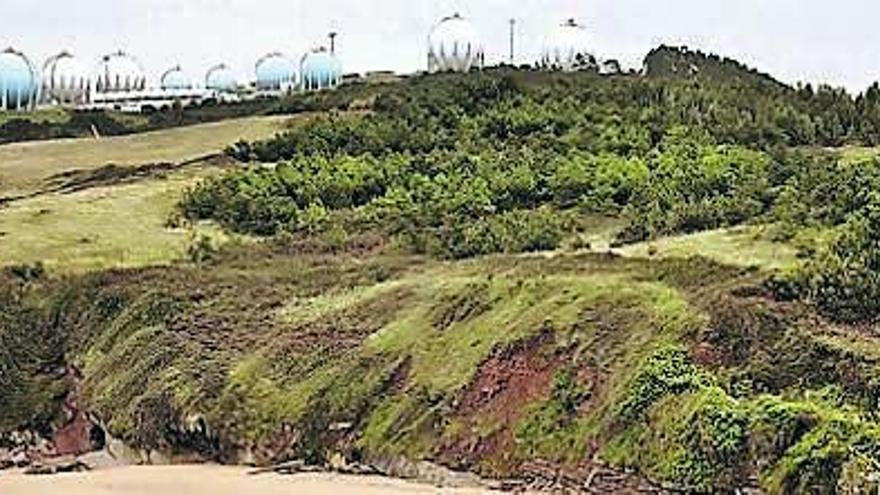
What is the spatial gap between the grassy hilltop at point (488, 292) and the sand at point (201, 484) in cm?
99

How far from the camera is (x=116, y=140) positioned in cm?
6894

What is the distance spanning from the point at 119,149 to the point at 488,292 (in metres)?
37.3

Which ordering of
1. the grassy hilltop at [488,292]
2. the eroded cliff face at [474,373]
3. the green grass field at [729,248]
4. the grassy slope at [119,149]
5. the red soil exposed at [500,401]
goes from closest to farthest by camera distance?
the eroded cliff face at [474,373]
the grassy hilltop at [488,292]
the red soil exposed at [500,401]
the green grass field at [729,248]
the grassy slope at [119,149]

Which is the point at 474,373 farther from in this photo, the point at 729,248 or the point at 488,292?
the point at 729,248

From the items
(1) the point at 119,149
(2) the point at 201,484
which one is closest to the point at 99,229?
(1) the point at 119,149

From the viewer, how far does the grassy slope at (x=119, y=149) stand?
62.2 m

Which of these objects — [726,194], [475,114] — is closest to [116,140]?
[475,114]

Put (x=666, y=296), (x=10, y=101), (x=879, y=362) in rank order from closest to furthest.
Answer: (x=879, y=362) → (x=666, y=296) → (x=10, y=101)

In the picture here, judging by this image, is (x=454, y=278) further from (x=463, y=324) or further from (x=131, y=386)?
(x=131, y=386)

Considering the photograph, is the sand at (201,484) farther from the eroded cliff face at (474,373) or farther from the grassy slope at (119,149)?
the grassy slope at (119,149)

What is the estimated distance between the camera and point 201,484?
27516 millimetres

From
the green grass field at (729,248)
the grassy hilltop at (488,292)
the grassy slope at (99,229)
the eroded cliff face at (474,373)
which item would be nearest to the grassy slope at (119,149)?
the grassy hilltop at (488,292)

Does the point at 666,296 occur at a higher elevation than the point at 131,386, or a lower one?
higher

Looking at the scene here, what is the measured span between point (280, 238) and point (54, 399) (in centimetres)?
1207
